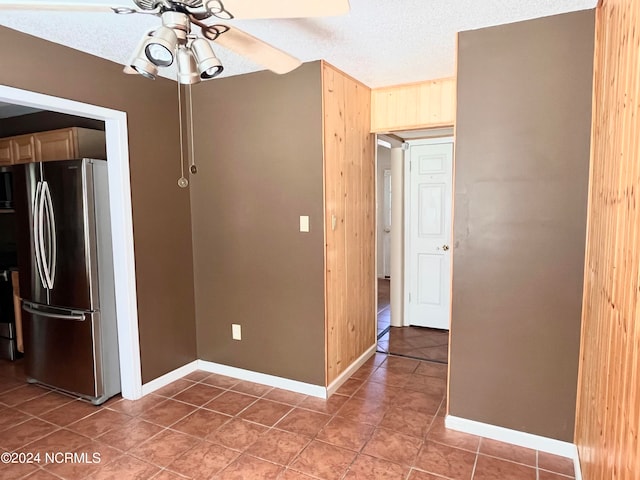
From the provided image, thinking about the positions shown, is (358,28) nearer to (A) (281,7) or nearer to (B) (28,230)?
(A) (281,7)

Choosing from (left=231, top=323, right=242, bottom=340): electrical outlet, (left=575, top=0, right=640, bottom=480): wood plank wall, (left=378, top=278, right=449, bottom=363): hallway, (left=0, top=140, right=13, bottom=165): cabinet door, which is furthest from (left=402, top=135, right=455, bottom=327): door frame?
(left=0, top=140, right=13, bottom=165): cabinet door

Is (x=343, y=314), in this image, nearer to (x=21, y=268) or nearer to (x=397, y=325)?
(x=397, y=325)

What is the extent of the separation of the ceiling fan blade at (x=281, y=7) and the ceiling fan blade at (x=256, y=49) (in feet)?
0.50

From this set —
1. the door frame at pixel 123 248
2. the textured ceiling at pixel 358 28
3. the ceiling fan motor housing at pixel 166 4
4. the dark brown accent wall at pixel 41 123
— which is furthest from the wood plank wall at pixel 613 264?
the dark brown accent wall at pixel 41 123

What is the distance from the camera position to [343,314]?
10.6ft

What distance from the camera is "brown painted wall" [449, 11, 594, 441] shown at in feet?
7.11

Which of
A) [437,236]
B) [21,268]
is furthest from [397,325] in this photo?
[21,268]

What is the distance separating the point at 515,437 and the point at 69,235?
3283 mm

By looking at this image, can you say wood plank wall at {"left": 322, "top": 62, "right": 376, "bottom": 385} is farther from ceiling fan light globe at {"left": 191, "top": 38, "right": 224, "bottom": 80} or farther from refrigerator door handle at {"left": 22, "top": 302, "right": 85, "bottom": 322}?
refrigerator door handle at {"left": 22, "top": 302, "right": 85, "bottom": 322}

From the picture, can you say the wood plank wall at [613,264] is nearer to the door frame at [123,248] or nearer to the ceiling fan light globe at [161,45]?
the ceiling fan light globe at [161,45]

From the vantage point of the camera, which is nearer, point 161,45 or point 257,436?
point 161,45

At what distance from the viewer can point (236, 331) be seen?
333 cm

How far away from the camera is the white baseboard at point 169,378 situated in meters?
3.10

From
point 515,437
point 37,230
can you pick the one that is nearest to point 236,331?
point 37,230
